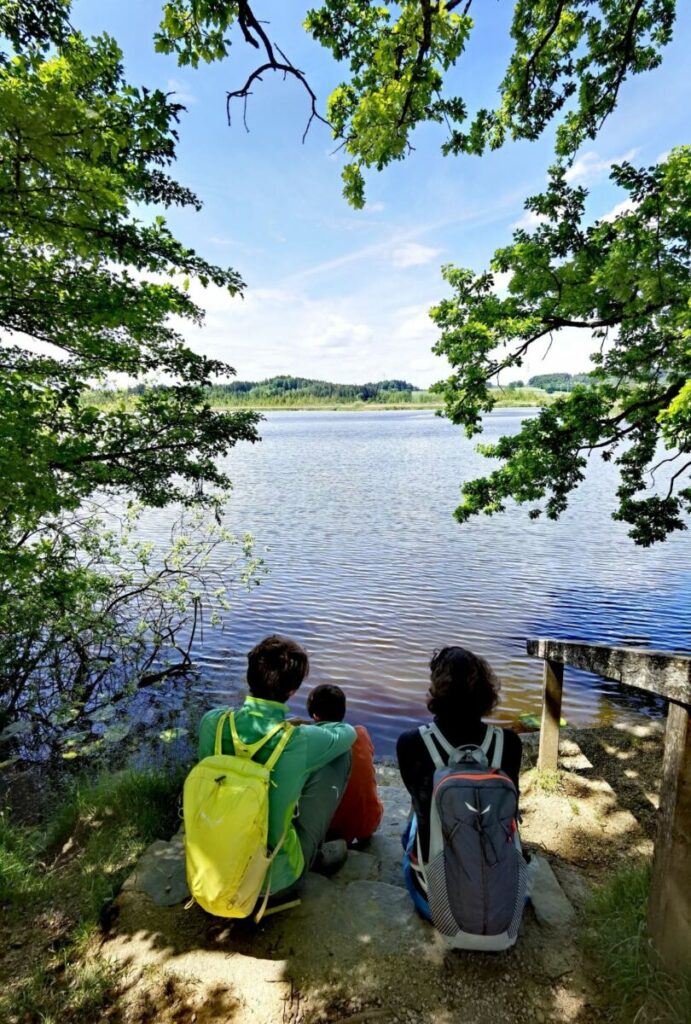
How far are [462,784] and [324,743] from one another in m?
0.78

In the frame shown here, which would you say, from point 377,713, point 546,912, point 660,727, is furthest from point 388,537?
point 546,912

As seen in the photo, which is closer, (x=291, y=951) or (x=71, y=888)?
(x=291, y=951)

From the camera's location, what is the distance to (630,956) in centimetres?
224

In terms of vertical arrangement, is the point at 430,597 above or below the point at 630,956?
below

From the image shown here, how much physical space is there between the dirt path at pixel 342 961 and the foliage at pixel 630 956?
0.30 ft

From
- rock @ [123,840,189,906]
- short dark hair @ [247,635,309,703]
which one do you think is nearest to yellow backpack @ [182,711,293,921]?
short dark hair @ [247,635,309,703]

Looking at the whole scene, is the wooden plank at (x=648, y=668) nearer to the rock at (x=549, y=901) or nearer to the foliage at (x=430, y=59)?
the rock at (x=549, y=901)

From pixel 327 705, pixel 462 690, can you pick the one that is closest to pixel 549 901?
pixel 462 690

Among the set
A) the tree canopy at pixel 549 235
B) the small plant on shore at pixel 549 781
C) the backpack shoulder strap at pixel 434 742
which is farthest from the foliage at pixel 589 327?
the backpack shoulder strap at pixel 434 742

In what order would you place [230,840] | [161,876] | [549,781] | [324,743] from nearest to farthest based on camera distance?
[230,840], [324,743], [161,876], [549,781]

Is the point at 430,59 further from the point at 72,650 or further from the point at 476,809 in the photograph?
the point at 72,650

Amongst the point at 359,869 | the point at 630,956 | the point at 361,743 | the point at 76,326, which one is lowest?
the point at 359,869

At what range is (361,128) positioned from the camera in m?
4.84

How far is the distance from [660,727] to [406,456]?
4336cm
